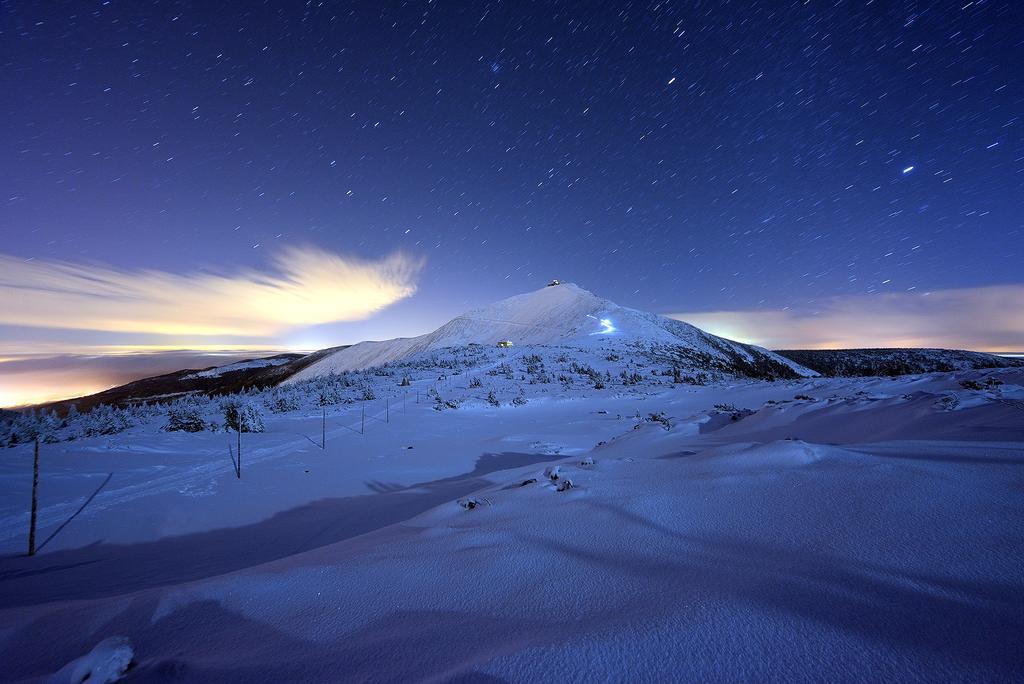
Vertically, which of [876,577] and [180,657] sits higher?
[876,577]

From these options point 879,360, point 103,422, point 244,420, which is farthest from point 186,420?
point 879,360

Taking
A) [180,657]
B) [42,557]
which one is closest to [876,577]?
[180,657]

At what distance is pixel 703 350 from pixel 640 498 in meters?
44.8

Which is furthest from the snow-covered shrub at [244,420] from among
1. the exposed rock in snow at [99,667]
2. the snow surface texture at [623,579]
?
the exposed rock in snow at [99,667]

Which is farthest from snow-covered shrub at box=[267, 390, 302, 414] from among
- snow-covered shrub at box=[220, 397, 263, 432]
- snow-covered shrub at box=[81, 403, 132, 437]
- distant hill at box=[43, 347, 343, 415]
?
distant hill at box=[43, 347, 343, 415]

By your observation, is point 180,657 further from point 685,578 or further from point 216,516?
point 216,516

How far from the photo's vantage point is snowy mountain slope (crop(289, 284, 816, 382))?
3947 centimetres

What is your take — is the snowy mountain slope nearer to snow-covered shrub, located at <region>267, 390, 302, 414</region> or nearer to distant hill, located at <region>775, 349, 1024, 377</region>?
distant hill, located at <region>775, 349, 1024, 377</region>

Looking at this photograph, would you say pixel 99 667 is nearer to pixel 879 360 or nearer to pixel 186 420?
pixel 186 420

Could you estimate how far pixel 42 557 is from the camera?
16.0 ft

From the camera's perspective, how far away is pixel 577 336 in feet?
153

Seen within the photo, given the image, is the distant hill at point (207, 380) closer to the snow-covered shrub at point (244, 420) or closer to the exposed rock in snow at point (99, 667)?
the snow-covered shrub at point (244, 420)

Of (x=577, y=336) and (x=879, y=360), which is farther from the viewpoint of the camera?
(x=879, y=360)

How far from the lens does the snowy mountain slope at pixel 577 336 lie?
39469 mm
